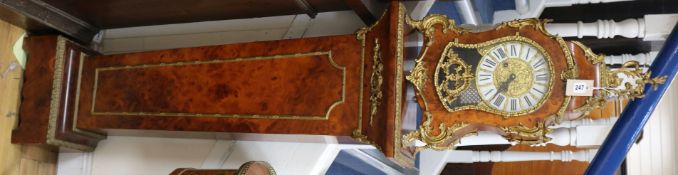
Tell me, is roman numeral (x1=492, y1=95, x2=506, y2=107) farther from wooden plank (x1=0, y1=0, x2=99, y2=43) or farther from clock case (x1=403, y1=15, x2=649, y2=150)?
wooden plank (x1=0, y1=0, x2=99, y2=43)

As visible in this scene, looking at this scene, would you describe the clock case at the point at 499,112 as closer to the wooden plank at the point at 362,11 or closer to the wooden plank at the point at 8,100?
the wooden plank at the point at 362,11

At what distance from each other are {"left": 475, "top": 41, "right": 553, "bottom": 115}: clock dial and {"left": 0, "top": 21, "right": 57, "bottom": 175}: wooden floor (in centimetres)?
182

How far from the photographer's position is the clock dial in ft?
6.45

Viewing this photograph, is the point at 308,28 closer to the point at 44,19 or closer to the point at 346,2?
the point at 346,2

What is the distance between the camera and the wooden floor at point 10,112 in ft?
8.52

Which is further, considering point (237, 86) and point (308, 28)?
point (308, 28)

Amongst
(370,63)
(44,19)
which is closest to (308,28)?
(370,63)

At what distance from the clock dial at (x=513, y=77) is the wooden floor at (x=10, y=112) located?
1.82 m

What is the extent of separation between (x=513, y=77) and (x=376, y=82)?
0.41 metres

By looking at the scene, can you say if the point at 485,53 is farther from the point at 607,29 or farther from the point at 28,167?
the point at 28,167

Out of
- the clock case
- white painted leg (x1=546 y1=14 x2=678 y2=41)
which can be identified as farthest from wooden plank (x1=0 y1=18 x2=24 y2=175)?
white painted leg (x1=546 y1=14 x2=678 y2=41)

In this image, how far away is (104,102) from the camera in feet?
8.43

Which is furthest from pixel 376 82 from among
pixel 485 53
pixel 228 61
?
pixel 228 61

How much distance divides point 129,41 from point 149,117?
0.59 meters
